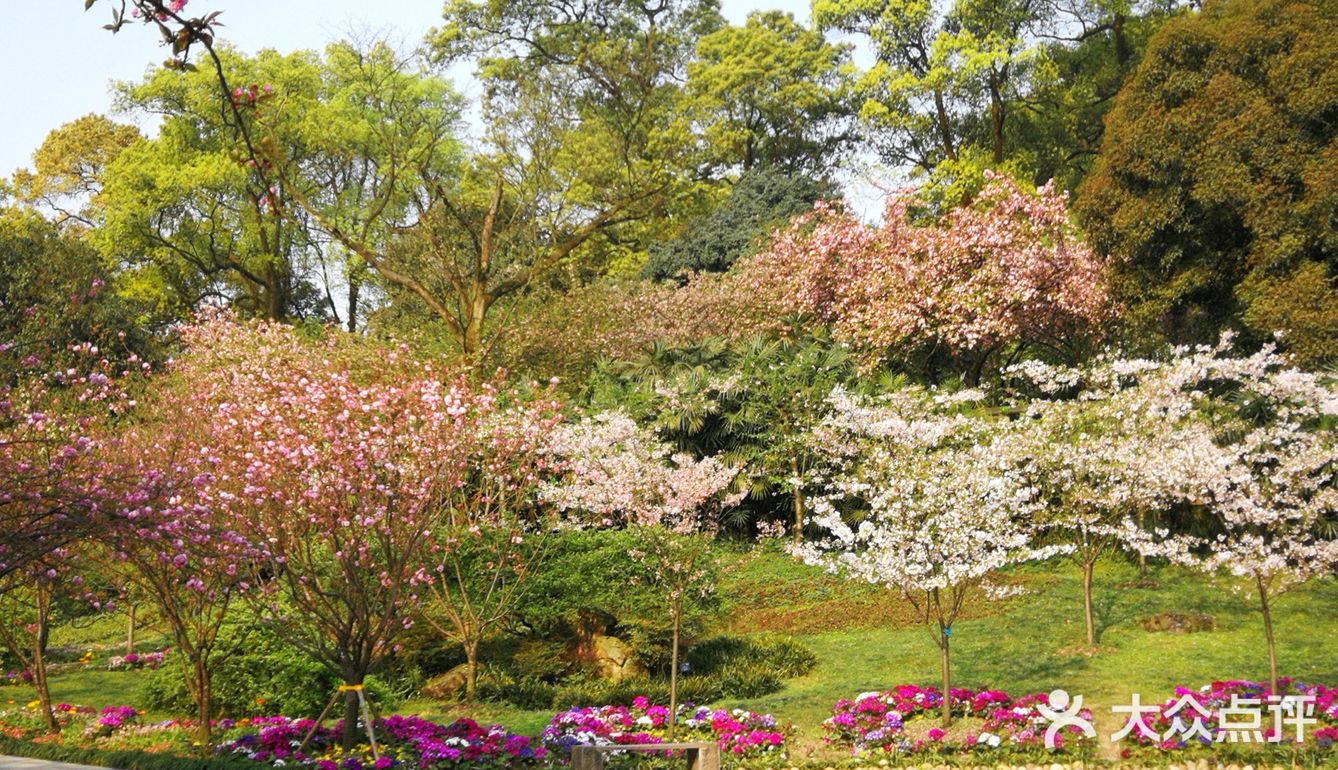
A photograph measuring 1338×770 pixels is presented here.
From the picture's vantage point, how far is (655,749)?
673 centimetres

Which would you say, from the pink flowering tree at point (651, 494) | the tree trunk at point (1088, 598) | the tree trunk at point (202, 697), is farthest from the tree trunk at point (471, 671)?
the tree trunk at point (1088, 598)

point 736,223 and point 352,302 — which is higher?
point 736,223

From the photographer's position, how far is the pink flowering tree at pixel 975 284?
18.3 m

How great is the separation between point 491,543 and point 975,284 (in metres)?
9.47

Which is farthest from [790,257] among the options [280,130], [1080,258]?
[280,130]

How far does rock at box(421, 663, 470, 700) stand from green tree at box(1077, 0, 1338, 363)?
33.7ft

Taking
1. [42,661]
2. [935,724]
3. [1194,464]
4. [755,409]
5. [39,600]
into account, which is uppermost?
[755,409]

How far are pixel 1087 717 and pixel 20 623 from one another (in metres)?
11.4

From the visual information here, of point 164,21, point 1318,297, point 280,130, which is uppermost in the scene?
point 280,130

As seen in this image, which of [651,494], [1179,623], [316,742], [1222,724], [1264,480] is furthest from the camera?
[1179,623]

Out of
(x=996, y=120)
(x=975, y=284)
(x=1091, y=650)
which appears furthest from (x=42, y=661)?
(x=996, y=120)

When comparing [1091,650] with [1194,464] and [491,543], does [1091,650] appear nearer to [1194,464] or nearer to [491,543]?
[1194,464]

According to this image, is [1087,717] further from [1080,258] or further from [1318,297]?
[1080,258]

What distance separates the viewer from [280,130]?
3400 centimetres
